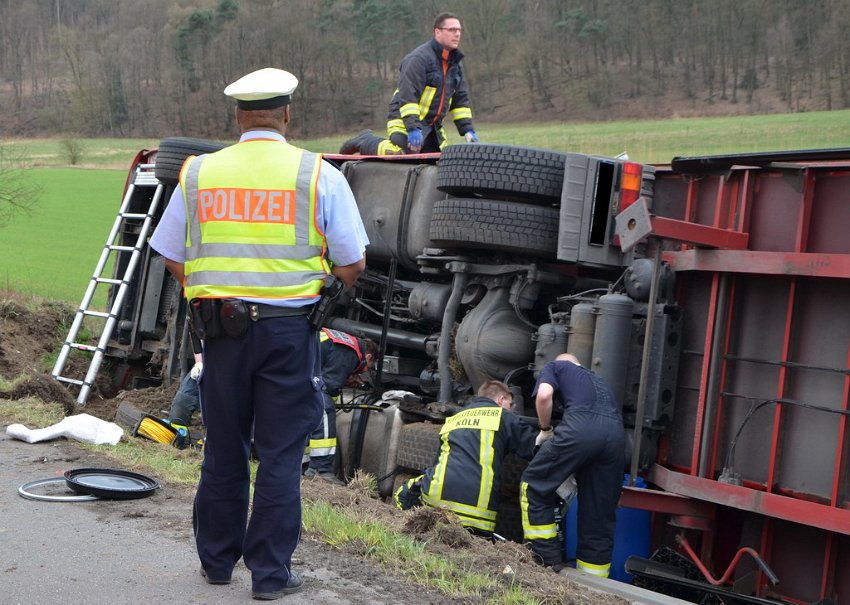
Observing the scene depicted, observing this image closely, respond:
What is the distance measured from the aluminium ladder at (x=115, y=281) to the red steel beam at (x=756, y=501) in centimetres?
497

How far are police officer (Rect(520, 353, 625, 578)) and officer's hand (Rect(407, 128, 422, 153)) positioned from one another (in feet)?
8.87

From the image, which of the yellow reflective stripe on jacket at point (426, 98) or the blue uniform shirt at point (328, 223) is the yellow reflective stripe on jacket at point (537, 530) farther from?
the yellow reflective stripe on jacket at point (426, 98)

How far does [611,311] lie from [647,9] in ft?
170

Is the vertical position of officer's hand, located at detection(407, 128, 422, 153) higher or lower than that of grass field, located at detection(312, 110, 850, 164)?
lower

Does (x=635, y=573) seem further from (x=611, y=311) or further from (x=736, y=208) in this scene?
(x=736, y=208)

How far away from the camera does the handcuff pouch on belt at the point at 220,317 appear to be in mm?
3316

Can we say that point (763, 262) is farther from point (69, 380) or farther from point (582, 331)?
point (69, 380)

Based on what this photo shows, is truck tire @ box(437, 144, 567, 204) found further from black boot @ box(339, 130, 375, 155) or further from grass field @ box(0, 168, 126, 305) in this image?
grass field @ box(0, 168, 126, 305)

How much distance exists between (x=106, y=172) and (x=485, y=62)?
19006 mm

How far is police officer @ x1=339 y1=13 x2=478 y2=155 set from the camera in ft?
25.6

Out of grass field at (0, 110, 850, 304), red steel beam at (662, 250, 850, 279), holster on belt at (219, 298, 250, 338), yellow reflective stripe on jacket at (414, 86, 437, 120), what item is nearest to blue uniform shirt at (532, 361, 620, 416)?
red steel beam at (662, 250, 850, 279)

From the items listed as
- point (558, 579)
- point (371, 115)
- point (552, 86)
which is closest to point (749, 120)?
point (552, 86)

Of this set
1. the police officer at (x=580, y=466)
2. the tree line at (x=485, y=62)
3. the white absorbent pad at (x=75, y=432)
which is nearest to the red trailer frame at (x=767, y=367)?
the police officer at (x=580, y=466)

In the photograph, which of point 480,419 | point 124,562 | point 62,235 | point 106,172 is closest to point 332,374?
point 480,419
